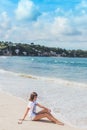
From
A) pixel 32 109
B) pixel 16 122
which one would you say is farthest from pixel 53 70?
pixel 16 122

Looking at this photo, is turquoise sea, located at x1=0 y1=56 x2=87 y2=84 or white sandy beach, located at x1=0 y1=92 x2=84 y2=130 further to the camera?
turquoise sea, located at x1=0 y1=56 x2=87 y2=84

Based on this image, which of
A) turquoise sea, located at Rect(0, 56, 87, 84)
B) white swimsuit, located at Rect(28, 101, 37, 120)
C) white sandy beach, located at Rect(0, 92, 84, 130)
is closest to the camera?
white sandy beach, located at Rect(0, 92, 84, 130)

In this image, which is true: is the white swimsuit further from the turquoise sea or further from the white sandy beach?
the turquoise sea

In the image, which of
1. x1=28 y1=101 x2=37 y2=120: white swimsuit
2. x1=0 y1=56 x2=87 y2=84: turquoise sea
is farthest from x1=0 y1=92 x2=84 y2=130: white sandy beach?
x1=0 y1=56 x2=87 y2=84: turquoise sea

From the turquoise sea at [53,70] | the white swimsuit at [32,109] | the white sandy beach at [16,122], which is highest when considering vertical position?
the white swimsuit at [32,109]

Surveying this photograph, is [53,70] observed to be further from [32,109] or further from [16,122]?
[16,122]

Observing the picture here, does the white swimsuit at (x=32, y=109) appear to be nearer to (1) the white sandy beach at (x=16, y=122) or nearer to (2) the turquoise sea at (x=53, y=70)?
(1) the white sandy beach at (x=16, y=122)

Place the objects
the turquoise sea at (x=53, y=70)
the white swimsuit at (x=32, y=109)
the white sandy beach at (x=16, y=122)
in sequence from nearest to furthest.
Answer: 1. the white sandy beach at (x=16, y=122)
2. the white swimsuit at (x=32, y=109)
3. the turquoise sea at (x=53, y=70)

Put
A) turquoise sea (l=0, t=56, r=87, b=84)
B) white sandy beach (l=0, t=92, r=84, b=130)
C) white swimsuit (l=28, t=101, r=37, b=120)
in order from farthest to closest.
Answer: turquoise sea (l=0, t=56, r=87, b=84) → white swimsuit (l=28, t=101, r=37, b=120) → white sandy beach (l=0, t=92, r=84, b=130)

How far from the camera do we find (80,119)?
12.3 metres

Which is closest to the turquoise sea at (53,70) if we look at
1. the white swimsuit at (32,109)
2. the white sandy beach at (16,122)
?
the white sandy beach at (16,122)

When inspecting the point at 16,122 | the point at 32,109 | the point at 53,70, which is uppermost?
the point at 32,109

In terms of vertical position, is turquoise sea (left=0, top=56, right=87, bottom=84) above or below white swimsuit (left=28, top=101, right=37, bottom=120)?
below

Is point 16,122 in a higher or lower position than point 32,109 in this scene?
lower
